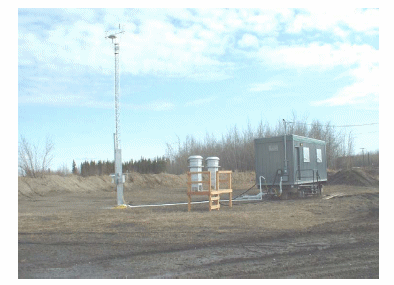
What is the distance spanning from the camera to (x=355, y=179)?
1416 inches

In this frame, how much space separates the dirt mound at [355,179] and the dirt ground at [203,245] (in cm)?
2118

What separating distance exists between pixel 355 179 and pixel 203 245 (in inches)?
1164

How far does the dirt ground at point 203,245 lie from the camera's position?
723 centimetres

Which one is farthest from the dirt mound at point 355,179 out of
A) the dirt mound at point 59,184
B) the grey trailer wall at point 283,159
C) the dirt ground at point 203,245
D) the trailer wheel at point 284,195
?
the dirt ground at point 203,245

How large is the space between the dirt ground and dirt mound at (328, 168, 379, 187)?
69.5ft

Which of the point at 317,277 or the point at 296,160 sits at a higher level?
the point at 296,160

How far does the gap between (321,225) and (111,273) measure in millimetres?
6968

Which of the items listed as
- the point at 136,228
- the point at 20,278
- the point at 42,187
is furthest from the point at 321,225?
the point at 42,187

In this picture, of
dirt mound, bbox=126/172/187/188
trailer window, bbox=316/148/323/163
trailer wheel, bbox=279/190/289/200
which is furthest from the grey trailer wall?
dirt mound, bbox=126/172/187/188

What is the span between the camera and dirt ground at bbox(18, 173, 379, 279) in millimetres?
7227

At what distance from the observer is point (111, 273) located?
7.13m

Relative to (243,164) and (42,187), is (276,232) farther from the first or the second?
(243,164)

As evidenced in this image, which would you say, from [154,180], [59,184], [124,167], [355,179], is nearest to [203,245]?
[59,184]

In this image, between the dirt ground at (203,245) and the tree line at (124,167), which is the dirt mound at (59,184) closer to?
the tree line at (124,167)
